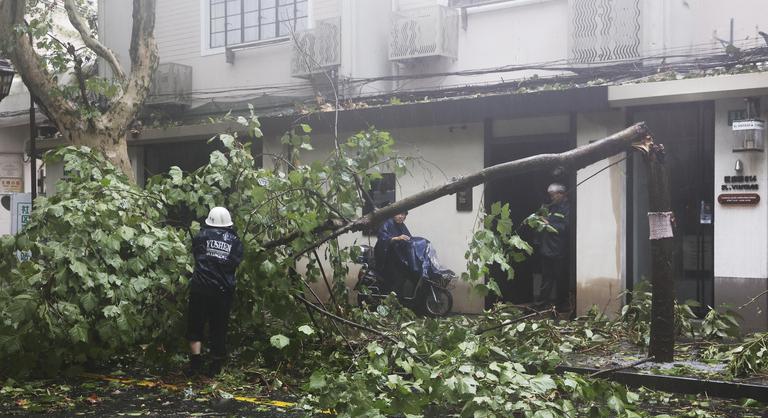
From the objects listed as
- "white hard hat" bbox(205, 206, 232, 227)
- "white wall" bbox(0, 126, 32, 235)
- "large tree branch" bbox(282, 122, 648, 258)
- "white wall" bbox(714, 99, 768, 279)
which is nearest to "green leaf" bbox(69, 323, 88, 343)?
"white hard hat" bbox(205, 206, 232, 227)

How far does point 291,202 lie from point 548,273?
5.38 m

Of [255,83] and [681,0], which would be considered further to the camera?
[255,83]

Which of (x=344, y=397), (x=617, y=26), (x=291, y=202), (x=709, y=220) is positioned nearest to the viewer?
(x=344, y=397)

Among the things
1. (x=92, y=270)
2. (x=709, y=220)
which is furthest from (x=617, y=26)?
(x=92, y=270)

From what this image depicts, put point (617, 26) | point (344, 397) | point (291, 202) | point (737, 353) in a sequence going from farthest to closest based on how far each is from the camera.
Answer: point (617, 26)
point (291, 202)
point (737, 353)
point (344, 397)

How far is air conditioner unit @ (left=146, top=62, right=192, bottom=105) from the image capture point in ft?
61.0

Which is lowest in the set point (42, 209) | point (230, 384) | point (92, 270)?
point (230, 384)

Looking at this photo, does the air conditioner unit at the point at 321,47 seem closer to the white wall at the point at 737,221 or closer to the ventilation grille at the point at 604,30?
the ventilation grille at the point at 604,30

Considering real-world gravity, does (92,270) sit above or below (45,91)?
below

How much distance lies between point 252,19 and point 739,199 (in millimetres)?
10155

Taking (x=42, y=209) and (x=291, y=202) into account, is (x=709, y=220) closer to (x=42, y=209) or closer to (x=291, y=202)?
(x=291, y=202)

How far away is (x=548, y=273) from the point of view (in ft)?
44.1

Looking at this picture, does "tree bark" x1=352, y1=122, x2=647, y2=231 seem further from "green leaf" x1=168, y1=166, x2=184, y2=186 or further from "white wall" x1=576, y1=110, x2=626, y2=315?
"white wall" x1=576, y1=110, x2=626, y2=315

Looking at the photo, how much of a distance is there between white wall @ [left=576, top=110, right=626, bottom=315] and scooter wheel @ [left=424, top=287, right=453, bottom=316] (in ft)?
6.54
